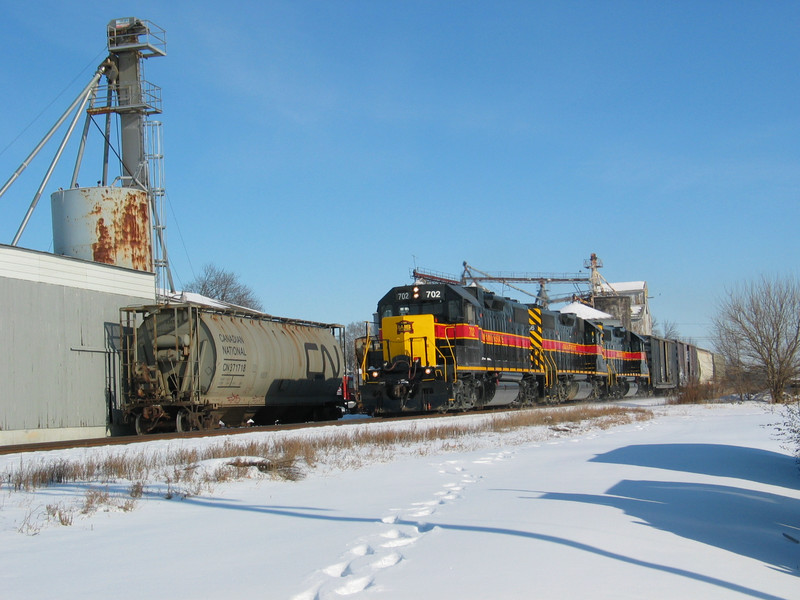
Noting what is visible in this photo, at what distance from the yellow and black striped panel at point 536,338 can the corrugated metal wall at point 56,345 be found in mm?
14762

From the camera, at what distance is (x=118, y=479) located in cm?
1009

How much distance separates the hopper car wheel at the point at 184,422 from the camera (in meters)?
19.7

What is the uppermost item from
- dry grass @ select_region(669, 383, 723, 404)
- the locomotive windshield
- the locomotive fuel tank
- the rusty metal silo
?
the rusty metal silo

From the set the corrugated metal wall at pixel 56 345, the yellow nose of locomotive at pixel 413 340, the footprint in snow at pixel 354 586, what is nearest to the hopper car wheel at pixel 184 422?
the corrugated metal wall at pixel 56 345

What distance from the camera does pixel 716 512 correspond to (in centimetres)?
767

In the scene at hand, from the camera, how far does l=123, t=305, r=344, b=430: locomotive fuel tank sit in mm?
19859

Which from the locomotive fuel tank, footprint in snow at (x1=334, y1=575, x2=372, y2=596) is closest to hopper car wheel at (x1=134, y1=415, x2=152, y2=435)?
the locomotive fuel tank

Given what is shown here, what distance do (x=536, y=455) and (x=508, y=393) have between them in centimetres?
1297

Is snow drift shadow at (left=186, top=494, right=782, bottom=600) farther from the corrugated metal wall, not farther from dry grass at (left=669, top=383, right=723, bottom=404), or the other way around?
dry grass at (left=669, top=383, right=723, bottom=404)

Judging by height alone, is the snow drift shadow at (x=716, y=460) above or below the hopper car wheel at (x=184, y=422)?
below

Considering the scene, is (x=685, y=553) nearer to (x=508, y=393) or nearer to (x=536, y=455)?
(x=536, y=455)

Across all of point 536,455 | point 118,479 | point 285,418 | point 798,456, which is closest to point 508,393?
point 285,418

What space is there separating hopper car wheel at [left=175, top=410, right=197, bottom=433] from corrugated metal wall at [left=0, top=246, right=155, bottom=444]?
2.56 metres

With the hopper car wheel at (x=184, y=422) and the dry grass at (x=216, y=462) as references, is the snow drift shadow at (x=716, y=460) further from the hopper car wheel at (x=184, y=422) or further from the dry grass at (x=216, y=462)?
the hopper car wheel at (x=184, y=422)
